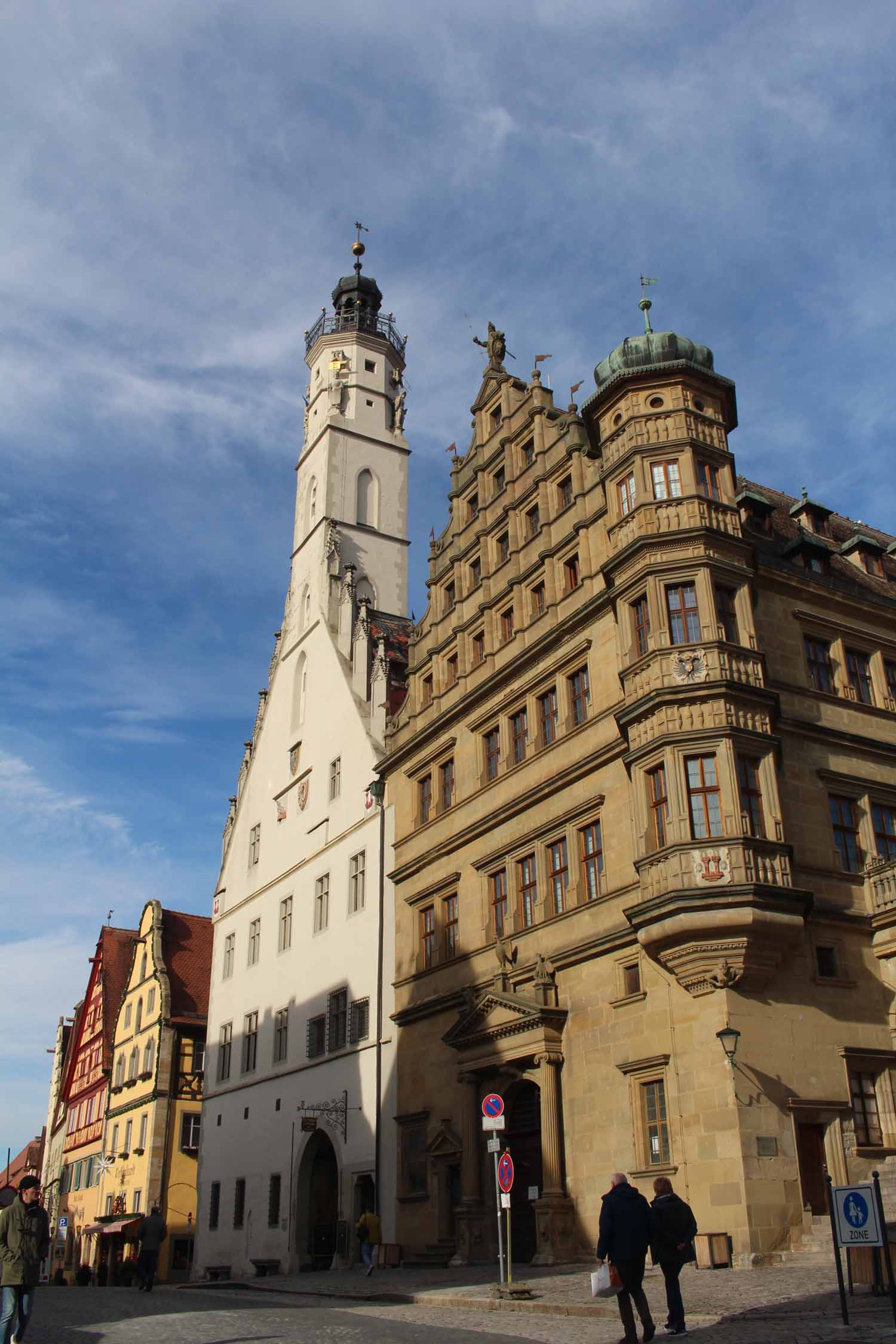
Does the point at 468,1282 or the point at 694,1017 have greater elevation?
the point at 694,1017

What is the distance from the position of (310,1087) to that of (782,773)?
59.5ft

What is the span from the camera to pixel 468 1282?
2008 cm

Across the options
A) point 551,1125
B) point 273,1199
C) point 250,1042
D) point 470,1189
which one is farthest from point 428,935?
point 250,1042

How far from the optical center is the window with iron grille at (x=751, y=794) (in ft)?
67.4

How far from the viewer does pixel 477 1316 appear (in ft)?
50.2

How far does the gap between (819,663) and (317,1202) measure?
66.8 ft

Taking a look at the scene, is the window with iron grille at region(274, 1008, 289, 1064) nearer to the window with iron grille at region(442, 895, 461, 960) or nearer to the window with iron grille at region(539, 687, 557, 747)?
the window with iron grille at region(442, 895, 461, 960)

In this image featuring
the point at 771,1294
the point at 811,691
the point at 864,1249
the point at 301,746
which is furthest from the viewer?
the point at 301,746

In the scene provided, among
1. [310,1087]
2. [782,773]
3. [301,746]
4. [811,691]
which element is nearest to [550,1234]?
[782,773]

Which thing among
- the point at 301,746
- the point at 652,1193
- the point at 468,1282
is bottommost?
the point at 468,1282

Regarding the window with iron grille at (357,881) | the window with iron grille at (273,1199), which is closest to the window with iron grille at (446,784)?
the window with iron grille at (357,881)

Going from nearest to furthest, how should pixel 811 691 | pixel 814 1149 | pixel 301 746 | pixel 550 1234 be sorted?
pixel 814 1149
pixel 550 1234
pixel 811 691
pixel 301 746

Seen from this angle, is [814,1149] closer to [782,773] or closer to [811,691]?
[782,773]

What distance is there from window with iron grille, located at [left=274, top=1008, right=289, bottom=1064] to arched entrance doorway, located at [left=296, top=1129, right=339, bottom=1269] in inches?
142
